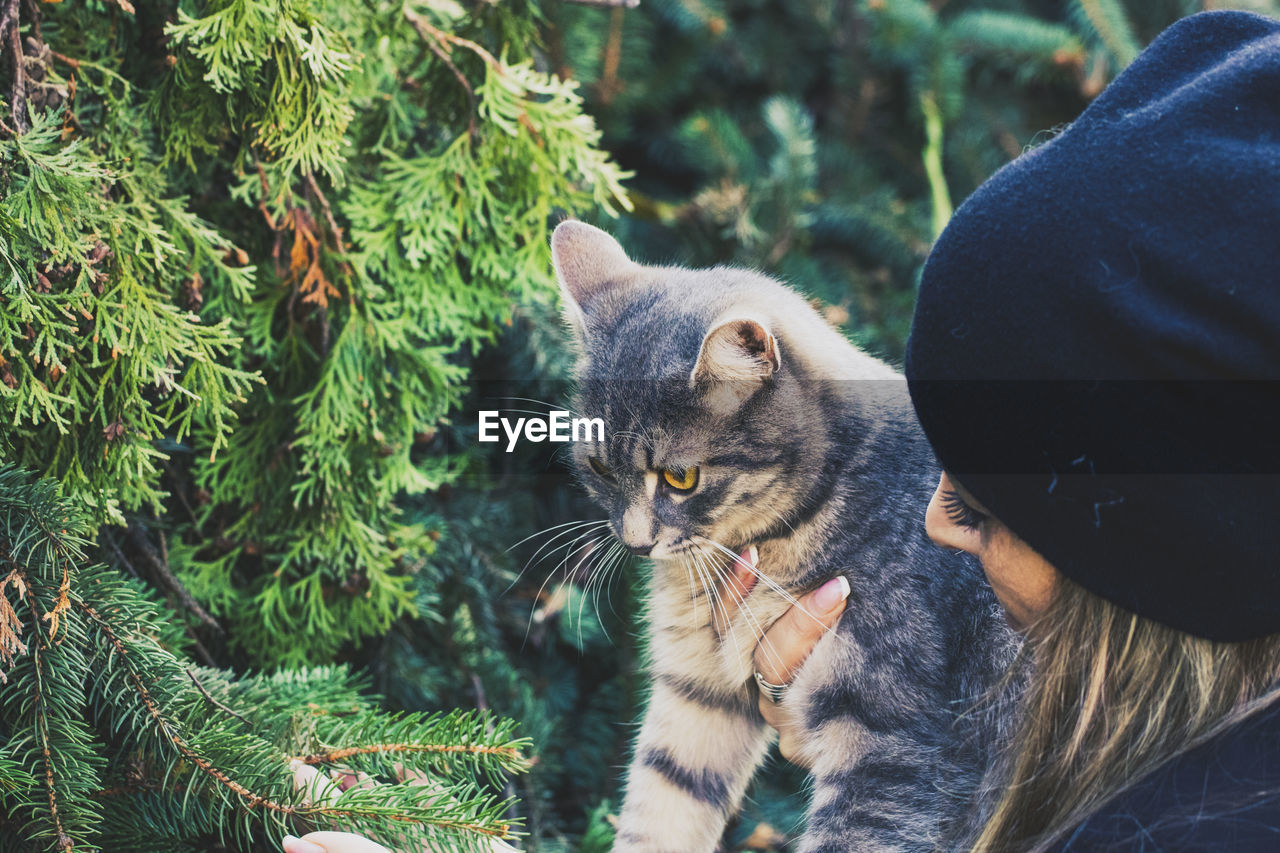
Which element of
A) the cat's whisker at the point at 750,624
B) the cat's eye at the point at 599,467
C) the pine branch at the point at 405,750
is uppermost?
the cat's eye at the point at 599,467

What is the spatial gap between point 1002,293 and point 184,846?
949 mm

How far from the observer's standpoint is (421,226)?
4.13ft

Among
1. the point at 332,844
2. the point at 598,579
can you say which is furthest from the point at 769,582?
the point at 332,844

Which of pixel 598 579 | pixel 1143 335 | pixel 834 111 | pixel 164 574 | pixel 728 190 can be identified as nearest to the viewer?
pixel 1143 335

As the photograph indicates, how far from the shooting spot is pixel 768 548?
1.36 metres

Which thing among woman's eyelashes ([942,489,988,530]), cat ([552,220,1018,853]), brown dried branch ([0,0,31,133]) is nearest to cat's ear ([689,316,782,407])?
cat ([552,220,1018,853])

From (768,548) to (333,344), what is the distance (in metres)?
0.65

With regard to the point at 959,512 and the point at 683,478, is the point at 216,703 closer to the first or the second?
the point at 683,478

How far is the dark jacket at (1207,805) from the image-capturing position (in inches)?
27.4

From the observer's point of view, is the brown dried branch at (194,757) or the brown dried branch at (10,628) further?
the brown dried branch at (194,757)

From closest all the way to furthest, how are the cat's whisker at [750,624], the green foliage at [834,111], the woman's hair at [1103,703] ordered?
1. the woman's hair at [1103,703]
2. the cat's whisker at [750,624]
3. the green foliage at [834,111]

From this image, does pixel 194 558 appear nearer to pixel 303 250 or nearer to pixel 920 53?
pixel 303 250

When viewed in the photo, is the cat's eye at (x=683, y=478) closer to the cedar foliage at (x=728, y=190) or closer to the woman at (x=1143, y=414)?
the cedar foliage at (x=728, y=190)

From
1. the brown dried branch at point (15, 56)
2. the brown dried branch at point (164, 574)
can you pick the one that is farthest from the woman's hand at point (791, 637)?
the brown dried branch at point (15, 56)
